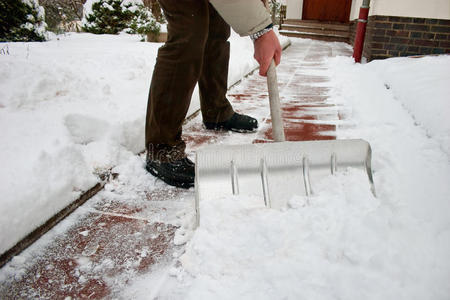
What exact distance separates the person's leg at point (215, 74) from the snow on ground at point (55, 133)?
1.44 feet

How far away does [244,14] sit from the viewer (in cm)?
120

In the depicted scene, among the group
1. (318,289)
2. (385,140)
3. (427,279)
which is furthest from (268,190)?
(385,140)

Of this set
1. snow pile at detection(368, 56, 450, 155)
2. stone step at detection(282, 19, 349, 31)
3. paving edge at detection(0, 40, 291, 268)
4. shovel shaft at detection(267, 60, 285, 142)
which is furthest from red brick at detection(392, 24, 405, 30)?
stone step at detection(282, 19, 349, 31)

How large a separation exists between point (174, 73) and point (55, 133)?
66 cm

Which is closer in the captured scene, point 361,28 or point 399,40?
point 399,40

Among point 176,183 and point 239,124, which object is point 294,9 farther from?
point 176,183

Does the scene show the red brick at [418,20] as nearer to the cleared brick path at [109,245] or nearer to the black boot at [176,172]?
the cleared brick path at [109,245]

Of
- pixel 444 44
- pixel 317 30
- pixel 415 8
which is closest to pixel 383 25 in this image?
pixel 415 8

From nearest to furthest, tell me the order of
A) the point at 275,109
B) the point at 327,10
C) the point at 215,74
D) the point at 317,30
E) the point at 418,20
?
the point at 275,109
the point at 215,74
the point at 418,20
the point at 317,30
the point at 327,10

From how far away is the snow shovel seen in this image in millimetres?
1158

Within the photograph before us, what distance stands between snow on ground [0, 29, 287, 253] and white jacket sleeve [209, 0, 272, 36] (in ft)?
3.04

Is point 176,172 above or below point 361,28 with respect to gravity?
below

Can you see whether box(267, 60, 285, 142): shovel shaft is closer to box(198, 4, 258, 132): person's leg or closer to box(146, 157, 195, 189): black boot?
box(146, 157, 195, 189): black boot

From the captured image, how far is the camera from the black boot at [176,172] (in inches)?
60.6
